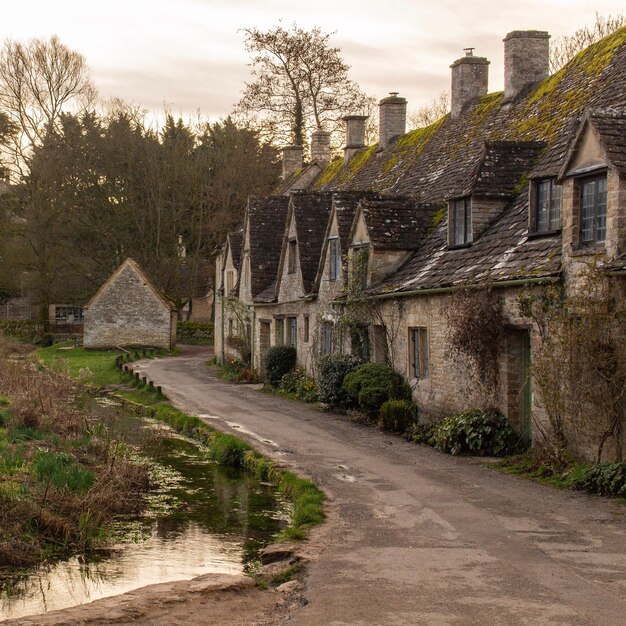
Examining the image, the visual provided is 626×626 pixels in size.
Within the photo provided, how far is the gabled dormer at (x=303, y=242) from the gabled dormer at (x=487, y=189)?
8743 mm

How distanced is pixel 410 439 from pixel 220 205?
36692mm

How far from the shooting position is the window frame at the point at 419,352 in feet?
65.6

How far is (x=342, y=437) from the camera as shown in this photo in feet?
62.8

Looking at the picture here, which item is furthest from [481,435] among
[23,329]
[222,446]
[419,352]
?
[23,329]

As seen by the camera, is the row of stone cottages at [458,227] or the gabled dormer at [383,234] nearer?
the row of stone cottages at [458,227]

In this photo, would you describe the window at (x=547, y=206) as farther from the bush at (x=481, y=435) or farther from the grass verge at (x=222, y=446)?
the grass verge at (x=222, y=446)

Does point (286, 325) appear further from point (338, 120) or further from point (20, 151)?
point (20, 151)

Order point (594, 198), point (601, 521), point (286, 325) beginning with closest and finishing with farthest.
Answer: point (601, 521)
point (594, 198)
point (286, 325)

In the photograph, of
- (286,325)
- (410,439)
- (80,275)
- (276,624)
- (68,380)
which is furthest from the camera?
(80,275)

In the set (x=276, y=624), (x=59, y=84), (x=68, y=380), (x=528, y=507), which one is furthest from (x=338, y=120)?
(x=276, y=624)

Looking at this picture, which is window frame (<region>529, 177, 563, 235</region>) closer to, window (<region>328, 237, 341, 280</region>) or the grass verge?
the grass verge

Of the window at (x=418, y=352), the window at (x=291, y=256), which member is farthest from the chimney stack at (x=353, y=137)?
the window at (x=418, y=352)

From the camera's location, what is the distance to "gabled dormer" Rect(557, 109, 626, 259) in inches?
542

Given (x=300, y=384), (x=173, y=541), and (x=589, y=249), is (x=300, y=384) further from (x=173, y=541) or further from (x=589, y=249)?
(x=173, y=541)
